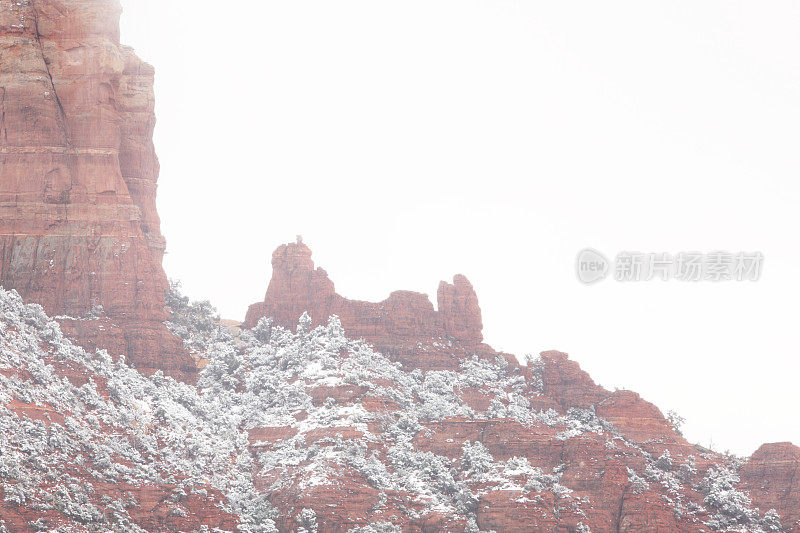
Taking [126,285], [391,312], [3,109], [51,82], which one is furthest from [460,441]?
[3,109]

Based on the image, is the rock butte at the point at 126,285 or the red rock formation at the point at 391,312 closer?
the rock butte at the point at 126,285

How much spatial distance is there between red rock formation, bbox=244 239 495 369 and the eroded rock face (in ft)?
Result: 39.4

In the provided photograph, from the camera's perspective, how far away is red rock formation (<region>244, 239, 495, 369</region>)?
412 feet

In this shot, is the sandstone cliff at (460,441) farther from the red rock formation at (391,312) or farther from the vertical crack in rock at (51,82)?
the vertical crack in rock at (51,82)

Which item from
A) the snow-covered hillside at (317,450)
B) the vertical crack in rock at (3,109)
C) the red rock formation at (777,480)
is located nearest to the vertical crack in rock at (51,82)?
the vertical crack in rock at (3,109)

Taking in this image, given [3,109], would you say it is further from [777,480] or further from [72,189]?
[777,480]

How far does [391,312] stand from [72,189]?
29.9 metres

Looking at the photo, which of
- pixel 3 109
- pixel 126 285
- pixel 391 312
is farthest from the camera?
pixel 391 312

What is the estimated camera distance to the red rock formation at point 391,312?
12550 cm

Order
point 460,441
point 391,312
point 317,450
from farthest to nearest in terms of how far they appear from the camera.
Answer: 1. point 391,312
2. point 460,441
3. point 317,450

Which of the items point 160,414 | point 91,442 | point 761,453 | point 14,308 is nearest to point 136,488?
point 91,442

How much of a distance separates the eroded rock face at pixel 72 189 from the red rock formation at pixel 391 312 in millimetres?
12002

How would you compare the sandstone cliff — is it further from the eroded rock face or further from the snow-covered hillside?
the eroded rock face

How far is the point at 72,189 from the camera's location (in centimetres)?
12056
